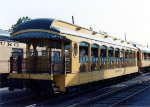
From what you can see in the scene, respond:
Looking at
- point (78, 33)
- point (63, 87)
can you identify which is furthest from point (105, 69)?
point (63, 87)

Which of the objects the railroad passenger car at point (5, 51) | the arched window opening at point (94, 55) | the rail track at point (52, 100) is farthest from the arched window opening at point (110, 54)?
the railroad passenger car at point (5, 51)

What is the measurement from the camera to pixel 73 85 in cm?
1255

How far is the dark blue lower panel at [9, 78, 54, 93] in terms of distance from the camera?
11570 millimetres

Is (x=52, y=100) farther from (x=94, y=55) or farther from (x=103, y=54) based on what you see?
(x=103, y=54)

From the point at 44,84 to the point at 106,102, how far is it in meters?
2.85

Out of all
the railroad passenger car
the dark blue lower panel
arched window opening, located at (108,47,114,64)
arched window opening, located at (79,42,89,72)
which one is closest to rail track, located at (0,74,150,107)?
the dark blue lower panel

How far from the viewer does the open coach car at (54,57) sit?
11.9m

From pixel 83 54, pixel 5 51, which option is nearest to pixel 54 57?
pixel 83 54

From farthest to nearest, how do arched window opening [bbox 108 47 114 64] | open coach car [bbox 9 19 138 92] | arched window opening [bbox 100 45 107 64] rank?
arched window opening [bbox 108 47 114 64] < arched window opening [bbox 100 45 107 64] < open coach car [bbox 9 19 138 92]

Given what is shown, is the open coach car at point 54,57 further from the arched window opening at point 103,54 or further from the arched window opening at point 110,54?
the arched window opening at point 110,54

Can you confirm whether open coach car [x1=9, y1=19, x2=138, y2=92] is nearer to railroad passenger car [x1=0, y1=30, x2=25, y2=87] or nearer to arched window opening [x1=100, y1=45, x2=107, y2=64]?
arched window opening [x1=100, y1=45, x2=107, y2=64]

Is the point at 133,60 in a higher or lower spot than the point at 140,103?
higher

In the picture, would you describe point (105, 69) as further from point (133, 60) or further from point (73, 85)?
point (133, 60)

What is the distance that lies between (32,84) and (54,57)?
1.45 m
